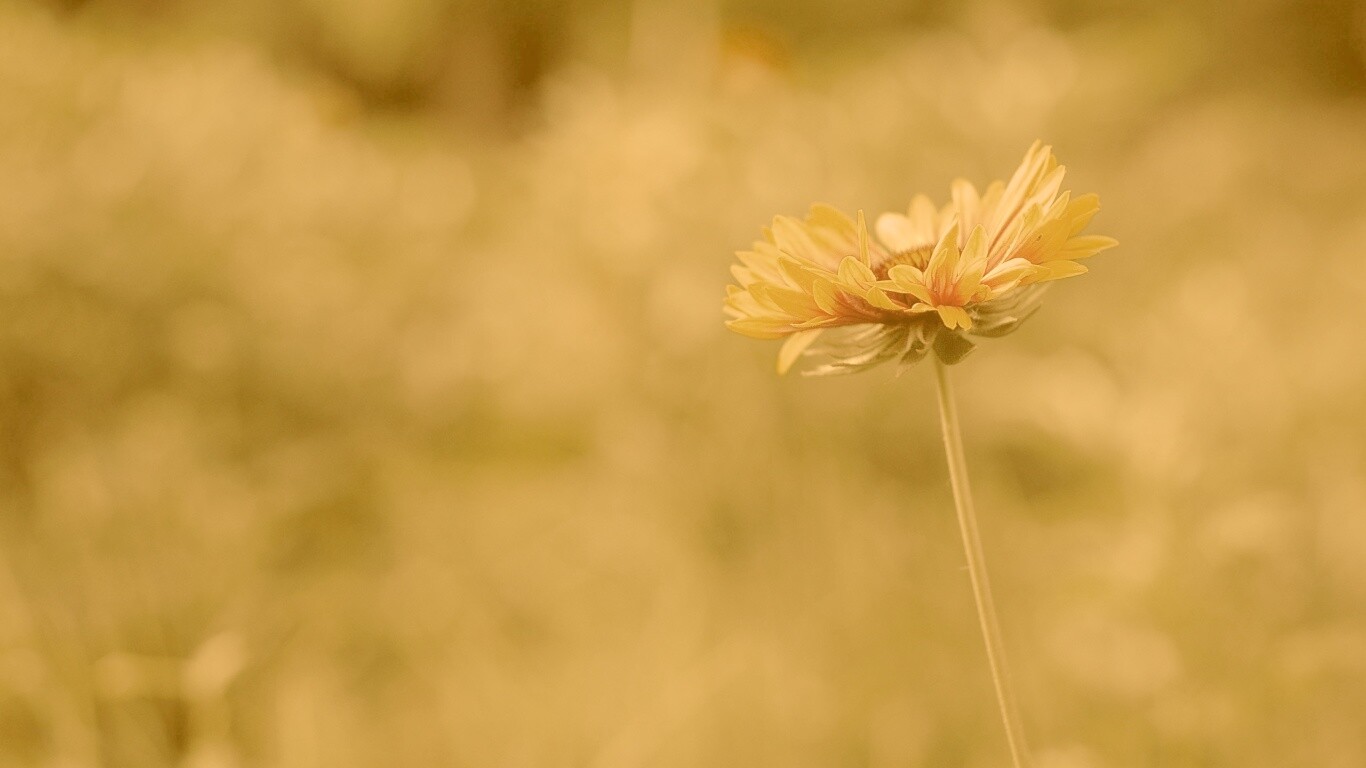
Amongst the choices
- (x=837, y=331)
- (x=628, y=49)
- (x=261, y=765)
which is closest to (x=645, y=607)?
(x=261, y=765)

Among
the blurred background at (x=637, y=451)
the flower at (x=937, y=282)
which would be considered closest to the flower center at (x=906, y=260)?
the flower at (x=937, y=282)

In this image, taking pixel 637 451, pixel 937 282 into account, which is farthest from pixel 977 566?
pixel 637 451

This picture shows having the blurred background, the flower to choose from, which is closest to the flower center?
the flower

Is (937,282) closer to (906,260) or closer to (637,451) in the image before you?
(906,260)

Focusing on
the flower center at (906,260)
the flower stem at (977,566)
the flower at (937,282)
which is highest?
the flower center at (906,260)

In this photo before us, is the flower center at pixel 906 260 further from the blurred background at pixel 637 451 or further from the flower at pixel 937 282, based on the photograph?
the blurred background at pixel 637 451

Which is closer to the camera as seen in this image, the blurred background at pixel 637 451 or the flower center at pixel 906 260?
the flower center at pixel 906 260

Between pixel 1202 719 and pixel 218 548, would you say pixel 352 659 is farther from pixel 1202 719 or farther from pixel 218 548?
pixel 1202 719
